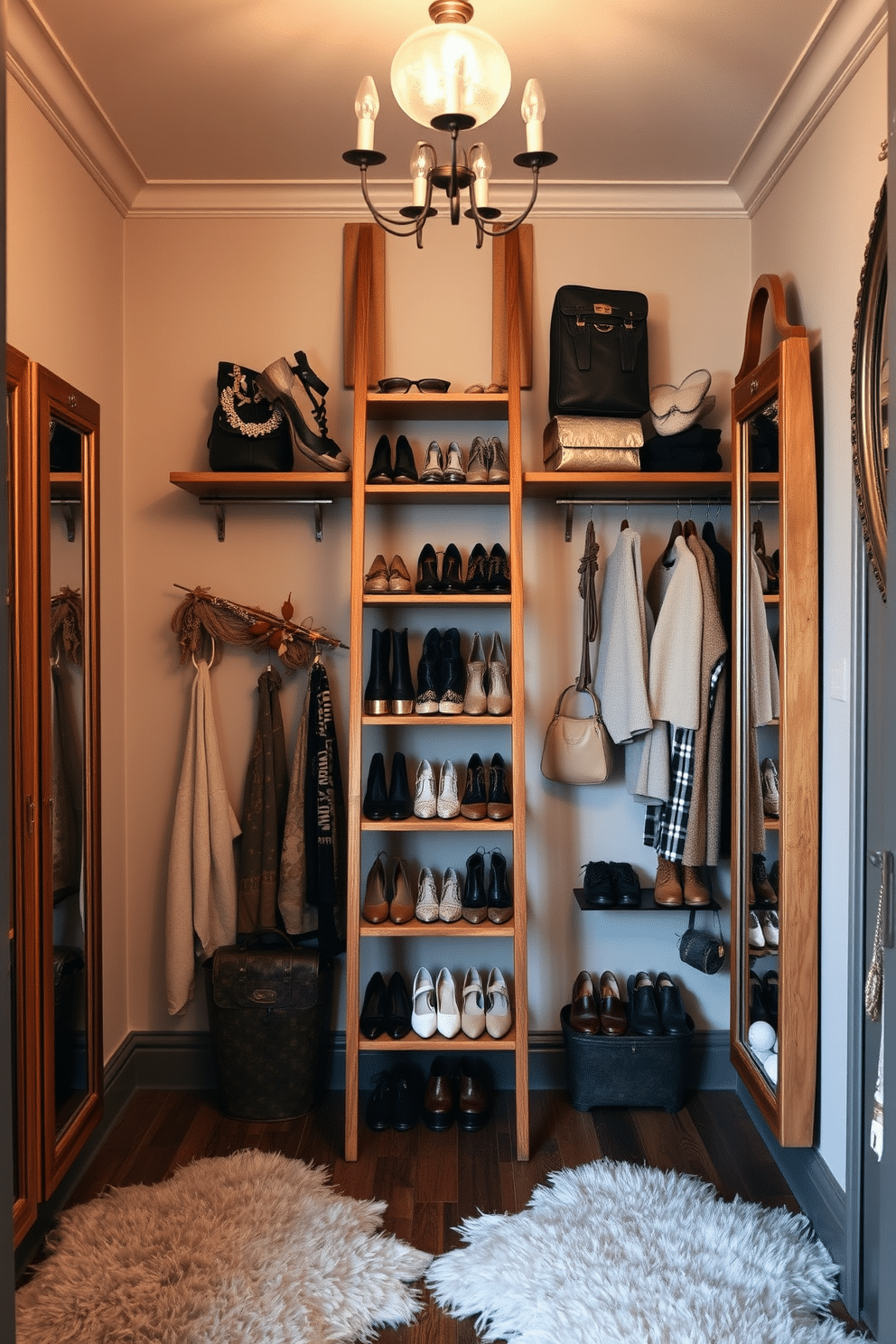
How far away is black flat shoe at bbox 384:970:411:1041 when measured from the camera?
9.84 feet

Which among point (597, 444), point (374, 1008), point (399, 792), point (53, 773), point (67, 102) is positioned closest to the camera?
point (53, 773)

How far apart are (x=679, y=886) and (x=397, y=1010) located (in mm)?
958

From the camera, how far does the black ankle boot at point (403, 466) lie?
306 centimetres

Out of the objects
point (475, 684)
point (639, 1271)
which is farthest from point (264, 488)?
point (639, 1271)

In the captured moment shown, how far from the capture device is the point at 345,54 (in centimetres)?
246

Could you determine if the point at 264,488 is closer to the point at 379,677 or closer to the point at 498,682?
the point at 379,677

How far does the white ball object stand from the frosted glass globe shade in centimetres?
220

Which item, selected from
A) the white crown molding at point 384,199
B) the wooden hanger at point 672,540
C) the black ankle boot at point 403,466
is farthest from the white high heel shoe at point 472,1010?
the white crown molding at point 384,199

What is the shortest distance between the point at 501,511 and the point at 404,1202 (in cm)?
204

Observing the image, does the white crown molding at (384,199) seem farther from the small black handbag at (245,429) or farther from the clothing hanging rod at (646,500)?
the clothing hanging rod at (646,500)

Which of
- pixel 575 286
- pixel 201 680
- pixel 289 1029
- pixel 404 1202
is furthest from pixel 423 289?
pixel 404 1202

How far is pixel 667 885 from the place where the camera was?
3.15 m

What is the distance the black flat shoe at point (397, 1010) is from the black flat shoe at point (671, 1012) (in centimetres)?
78

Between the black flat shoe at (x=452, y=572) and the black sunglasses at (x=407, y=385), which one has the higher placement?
the black sunglasses at (x=407, y=385)
